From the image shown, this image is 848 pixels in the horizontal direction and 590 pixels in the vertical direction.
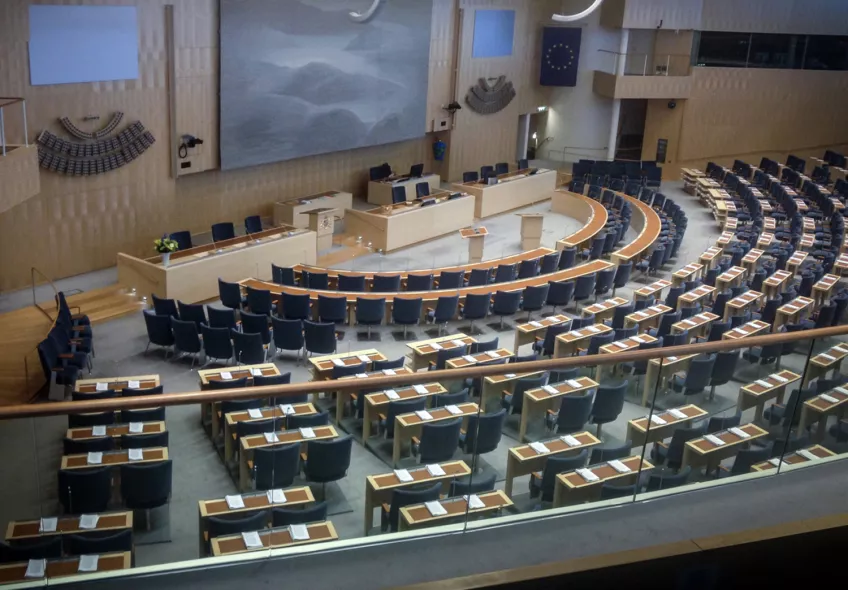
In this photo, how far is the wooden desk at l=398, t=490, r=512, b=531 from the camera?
14.5 feet

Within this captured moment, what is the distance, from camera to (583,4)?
25641 mm

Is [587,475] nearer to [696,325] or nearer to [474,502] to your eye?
[474,502]

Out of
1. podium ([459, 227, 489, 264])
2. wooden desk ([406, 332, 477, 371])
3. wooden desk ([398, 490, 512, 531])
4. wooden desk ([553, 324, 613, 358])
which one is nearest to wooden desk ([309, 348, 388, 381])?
wooden desk ([406, 332, 477, 371])

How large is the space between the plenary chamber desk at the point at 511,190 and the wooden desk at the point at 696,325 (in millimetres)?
9153

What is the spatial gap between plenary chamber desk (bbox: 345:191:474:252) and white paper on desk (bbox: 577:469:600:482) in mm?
13035

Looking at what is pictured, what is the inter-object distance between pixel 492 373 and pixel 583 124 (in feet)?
76.9

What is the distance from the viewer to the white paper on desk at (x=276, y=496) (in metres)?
5.00

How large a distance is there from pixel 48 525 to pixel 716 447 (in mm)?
3709

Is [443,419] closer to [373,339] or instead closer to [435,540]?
[435,540]

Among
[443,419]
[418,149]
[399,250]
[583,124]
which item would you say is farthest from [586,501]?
[583,124]

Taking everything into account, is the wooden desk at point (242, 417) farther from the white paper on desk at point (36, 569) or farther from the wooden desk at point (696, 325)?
the wooden desk at point (696, 325)

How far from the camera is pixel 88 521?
14.6 ft

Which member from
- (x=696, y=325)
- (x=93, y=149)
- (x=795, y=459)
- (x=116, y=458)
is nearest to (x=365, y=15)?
(x=93, y=149)

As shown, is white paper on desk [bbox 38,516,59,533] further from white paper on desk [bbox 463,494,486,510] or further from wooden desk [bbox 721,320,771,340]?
wooden desk [bbox 721,320,771,340]
